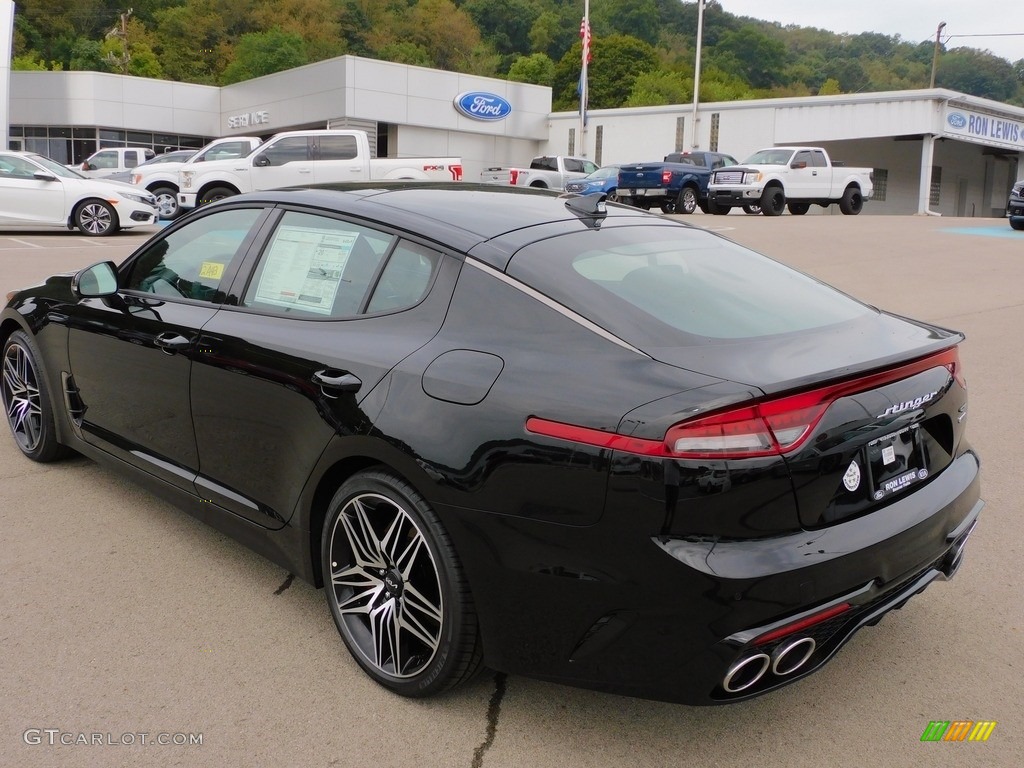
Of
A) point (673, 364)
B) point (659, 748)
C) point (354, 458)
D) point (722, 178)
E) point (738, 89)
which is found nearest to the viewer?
point (673, 364)

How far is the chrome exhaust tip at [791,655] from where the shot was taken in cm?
242

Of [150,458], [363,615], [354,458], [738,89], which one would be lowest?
[363,615]

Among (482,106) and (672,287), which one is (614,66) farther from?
(672,287)

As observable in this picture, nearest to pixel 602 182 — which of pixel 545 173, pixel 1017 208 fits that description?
pixel 545 173

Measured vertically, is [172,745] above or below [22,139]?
below

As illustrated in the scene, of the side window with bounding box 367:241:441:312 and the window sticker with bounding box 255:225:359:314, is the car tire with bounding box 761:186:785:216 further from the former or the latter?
the side window with bounding box 367:241:441:312

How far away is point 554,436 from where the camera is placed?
2498mm

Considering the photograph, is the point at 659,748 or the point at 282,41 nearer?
the point at 659,748

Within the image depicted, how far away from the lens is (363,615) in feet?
10.3

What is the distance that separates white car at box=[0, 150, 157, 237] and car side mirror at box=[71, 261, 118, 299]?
583 inches

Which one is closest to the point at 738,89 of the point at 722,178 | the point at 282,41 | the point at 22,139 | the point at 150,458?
the point at 282,41

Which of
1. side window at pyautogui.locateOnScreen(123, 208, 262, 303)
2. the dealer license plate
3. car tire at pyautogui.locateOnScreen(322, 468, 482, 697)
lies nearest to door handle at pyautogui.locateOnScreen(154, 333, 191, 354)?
side window at pyautogui.locateOnScreen(123, 208, 262, 303)

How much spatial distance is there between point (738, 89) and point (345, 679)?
91.4m

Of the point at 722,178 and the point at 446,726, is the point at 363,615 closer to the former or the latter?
the point at 446,726
